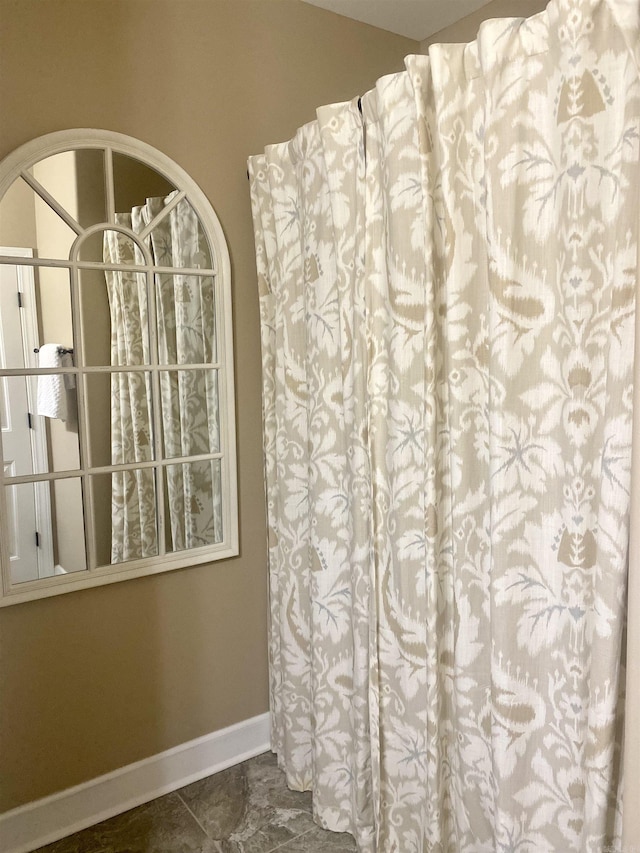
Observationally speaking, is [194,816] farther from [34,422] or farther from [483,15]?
[483,15]

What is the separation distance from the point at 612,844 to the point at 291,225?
1.64 metres

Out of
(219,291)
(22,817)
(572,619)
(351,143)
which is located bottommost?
(22,817)

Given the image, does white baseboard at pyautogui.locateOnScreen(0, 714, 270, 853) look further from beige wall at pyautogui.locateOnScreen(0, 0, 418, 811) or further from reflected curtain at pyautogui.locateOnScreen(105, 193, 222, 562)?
reflected curtain at pyautogui.locateOnScreen(105, 193, 222, 562)

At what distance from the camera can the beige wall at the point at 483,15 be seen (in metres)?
1.93

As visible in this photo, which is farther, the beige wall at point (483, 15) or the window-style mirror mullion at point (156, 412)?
the beige wall at point (483, 15)

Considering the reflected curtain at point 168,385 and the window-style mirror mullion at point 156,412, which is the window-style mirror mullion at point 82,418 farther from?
the window-style mirror mullion at point 156,412

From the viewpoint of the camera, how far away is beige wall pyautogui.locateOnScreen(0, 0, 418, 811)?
5.48 feet

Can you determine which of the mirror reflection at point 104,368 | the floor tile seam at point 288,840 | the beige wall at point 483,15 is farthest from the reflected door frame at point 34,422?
the beige wall at point 483,15

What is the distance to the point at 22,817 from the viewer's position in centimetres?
173

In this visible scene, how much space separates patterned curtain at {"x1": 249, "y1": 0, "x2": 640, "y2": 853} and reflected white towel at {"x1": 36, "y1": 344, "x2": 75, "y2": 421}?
2.08 feet

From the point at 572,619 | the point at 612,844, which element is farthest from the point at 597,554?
the point at 612,844

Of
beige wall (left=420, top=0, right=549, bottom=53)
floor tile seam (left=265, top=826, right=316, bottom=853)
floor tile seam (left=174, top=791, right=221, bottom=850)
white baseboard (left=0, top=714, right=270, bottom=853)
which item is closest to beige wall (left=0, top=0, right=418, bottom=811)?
white baseboard (left=0, top=714, right=270, bottom=853)

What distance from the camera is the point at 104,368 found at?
1756mm

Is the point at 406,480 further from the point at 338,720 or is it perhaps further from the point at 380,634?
the point at 338,720
